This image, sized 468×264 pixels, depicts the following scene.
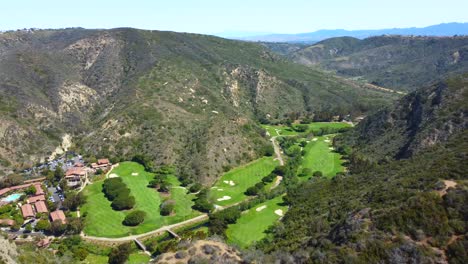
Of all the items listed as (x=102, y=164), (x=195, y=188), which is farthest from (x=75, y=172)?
(x=195, y=188)

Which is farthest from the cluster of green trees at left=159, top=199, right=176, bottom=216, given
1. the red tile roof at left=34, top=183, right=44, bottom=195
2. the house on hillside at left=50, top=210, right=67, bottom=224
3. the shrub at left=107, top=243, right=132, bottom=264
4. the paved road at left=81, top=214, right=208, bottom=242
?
the red tile roof at left=34, top=183, right=44, bottom=195

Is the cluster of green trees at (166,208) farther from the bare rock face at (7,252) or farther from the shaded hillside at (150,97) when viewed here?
the bare rock face at (7,252)

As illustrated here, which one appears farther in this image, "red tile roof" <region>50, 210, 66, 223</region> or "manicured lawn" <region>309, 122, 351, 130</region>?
"manicured lawn" <region>309, 122, 351, 130</region>

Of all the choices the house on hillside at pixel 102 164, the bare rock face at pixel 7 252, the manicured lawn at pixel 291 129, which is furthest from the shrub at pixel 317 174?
the bare rock face at pixel 7 252

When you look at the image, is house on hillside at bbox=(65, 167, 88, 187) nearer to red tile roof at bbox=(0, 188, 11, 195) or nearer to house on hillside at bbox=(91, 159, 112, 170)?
house on hillside at bbox=(91, 159, 112, 170)

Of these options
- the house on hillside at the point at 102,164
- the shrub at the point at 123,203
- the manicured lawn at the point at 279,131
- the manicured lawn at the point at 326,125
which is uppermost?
the house on hillside at the point at 102,164

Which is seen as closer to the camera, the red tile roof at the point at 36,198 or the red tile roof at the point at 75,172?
the red tile roof at the point at 36,198

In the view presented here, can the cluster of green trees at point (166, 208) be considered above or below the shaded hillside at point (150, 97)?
below
